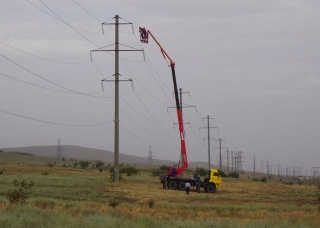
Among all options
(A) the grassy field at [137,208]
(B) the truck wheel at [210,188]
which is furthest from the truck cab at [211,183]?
(A) the grassy field at [137,208]

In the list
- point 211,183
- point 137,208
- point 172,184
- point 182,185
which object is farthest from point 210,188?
point 137,208

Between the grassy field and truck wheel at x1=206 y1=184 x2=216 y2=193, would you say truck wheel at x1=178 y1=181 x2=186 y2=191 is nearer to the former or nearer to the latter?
truck wheel at x1=206 y1=184 x2=216 y2=193

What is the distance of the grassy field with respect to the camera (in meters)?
18.1

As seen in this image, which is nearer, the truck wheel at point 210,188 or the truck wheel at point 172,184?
the truck wheel at point 172,184

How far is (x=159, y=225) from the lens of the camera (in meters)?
18.3

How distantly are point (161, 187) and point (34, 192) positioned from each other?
50.6ft

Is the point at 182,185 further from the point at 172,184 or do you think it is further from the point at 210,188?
the point at 210,188

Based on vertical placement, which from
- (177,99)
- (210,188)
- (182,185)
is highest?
(177,99)

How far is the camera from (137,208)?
92.6 feet

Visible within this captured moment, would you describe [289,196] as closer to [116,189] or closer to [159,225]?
[116,189]

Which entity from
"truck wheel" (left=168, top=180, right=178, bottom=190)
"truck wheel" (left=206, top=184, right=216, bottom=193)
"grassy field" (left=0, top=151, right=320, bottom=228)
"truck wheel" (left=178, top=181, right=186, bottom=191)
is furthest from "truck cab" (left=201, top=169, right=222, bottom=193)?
"truck wheel" (left=168, top=180, right=178, bottom=190)

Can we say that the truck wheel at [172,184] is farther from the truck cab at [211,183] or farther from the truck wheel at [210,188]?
the truck wheel at [210,188]

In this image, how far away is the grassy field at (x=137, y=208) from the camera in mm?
18062

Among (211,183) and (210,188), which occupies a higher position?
(211,183)
